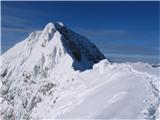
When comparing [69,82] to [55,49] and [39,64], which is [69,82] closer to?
[55,49]

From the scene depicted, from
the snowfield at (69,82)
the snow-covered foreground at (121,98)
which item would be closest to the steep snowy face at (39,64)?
the snowfield at (69,82)

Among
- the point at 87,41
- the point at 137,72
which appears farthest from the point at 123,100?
the point at 87,41

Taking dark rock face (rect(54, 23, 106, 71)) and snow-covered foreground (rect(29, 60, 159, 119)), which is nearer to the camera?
snow-covered foreground (rect(29, 60, 159, 119))

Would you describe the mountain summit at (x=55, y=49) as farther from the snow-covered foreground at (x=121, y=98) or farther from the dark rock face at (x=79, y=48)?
the snow-covered foreground at (x=121, y=98)

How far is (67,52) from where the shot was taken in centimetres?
5669

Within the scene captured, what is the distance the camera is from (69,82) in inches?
1699

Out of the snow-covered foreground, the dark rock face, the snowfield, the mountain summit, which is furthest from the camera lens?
the dark rock face

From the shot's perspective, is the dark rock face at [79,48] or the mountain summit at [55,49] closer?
the mountain summit at [55,49]

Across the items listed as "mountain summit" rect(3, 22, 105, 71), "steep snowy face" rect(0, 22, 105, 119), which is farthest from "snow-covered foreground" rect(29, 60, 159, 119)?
"steep snowy face" rect(0, 22, 105, 119)

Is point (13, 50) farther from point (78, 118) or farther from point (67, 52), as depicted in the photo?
point (78, 118)

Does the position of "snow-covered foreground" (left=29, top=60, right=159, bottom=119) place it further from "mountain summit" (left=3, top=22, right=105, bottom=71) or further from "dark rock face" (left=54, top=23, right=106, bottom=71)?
"dark rock face" (left=54, top=23, right=106, bottom=71)

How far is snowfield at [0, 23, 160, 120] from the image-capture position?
18.6 meters

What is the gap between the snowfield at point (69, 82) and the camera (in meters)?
18.6

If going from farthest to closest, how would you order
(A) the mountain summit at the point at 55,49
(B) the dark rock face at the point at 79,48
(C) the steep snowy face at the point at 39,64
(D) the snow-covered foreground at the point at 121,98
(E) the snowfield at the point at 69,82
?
(B) the dark rock face at the point at 79,48 → (A) the mountain summit at the point at 55,49 → (C) the steep snowy face at the point at 39,64 → (E) the snowfield at the point at 69,82 → (D) the snow-covered foreground at the point at 121,98
